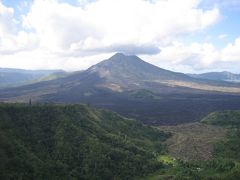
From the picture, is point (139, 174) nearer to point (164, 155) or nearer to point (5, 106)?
point (164, 155)

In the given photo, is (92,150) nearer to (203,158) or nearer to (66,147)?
(66,147)

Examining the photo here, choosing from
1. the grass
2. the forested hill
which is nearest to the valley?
the forested hill

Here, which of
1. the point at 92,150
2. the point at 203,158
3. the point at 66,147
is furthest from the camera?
the point at 203,158

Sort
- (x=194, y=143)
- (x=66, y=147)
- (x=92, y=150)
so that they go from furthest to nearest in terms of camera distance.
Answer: (x=194, y=143) → (x=92, y=150) → (x=66, y=147)

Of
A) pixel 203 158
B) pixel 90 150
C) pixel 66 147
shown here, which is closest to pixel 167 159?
pixel 203 158

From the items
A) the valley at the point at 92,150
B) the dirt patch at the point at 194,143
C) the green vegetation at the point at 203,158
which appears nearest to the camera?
the valley at the point at 92,150

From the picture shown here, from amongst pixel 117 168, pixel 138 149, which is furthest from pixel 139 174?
pixel 138 149

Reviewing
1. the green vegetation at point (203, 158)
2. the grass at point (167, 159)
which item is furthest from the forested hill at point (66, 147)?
the green vegetation at point (203, 158)

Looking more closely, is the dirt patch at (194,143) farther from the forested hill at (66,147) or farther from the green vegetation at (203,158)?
the forested hill at (66,147)
